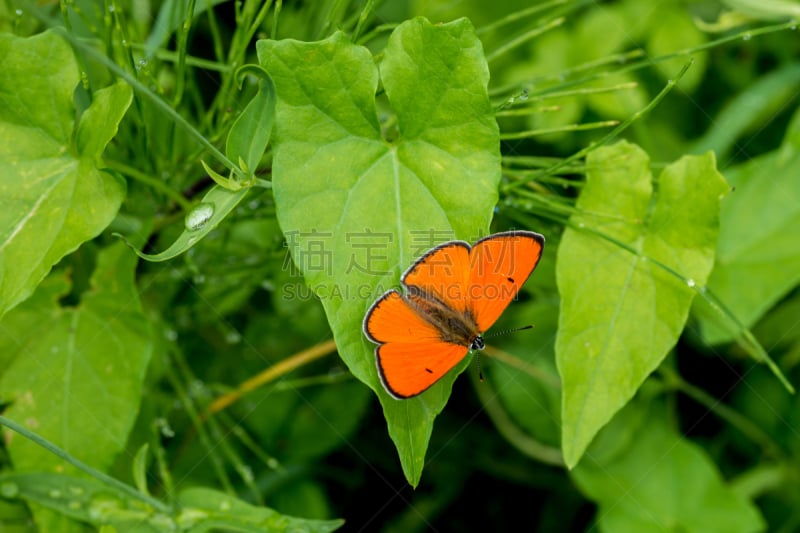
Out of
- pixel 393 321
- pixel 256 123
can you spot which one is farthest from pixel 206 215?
pixel 393 321

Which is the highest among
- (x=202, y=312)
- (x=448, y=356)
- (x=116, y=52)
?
(x=116, y=52)

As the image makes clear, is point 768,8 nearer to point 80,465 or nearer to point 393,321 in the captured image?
point 393,321

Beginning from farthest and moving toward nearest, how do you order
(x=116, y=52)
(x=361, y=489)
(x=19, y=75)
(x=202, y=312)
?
(x=361, y=489) → (x=202, y=312) → (x=116, y=52) → (x=19, y=75)

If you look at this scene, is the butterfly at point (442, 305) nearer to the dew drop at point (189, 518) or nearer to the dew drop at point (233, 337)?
→ the dew drop at point (189, 518)

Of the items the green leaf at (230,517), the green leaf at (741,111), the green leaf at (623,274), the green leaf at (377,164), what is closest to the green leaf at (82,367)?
the green leaf at (230,517)

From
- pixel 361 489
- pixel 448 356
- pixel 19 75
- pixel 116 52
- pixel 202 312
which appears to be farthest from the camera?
pixel 361 489

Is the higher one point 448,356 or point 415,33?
point 415,33

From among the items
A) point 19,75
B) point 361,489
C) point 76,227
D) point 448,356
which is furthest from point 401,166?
point 361,489

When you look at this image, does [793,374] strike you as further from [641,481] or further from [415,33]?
[415,33]
